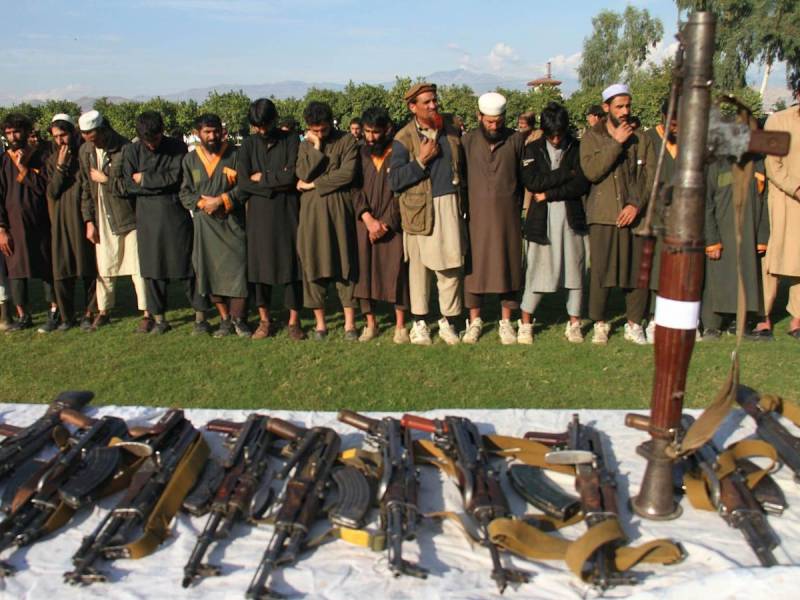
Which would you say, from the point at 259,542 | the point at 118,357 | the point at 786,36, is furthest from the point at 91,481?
the point at 786,36

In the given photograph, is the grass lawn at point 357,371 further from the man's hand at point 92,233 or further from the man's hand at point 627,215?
the man's hand at point 627,215

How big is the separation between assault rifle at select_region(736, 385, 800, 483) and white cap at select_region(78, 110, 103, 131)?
5.29 metres

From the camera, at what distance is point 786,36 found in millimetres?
38281

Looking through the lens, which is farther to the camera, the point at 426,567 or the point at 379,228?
the point at 379,228

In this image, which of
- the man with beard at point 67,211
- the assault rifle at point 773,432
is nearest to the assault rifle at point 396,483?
the assault rifle at point 773,432

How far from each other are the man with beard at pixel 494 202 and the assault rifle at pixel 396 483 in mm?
2928

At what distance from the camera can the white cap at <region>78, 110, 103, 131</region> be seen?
5.90 m

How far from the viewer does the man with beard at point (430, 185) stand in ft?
18.3

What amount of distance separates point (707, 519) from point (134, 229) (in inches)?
208

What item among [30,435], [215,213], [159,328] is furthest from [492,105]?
[30,435]

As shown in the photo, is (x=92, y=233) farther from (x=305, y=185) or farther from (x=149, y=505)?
(x=149, y=505)

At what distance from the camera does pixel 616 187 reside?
5.60 metres

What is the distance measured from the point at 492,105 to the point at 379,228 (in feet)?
4.35

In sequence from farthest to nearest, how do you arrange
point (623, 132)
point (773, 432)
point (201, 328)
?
point (201, 328), point (623, 132), point (773, 432)
